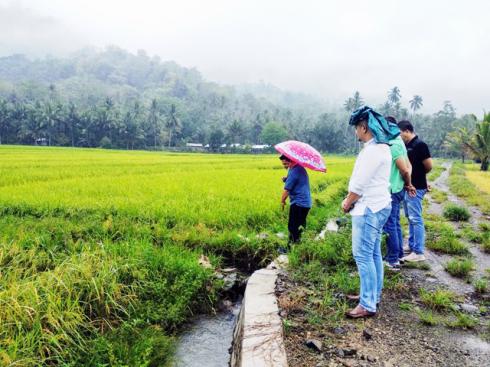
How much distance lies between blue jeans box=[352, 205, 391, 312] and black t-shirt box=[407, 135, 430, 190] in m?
2.01

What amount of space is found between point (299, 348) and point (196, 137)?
7178 cm

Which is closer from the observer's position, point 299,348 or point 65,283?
point 299,348

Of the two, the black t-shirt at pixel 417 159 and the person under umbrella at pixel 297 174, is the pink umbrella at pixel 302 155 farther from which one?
the black t-shirt at pixel 417 159

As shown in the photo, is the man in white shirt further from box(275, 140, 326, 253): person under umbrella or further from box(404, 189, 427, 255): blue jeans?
box(404, 189, 427, 255): blue jeans

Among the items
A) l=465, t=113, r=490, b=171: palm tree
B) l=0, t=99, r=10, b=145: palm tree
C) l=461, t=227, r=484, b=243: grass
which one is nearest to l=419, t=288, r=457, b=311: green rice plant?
l=461, t=227, r=484, b=243: grass

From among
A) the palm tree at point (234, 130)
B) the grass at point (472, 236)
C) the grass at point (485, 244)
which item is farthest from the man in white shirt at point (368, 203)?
the palm tree at point (234, 130)

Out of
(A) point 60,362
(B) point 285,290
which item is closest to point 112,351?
(A) point 60,362

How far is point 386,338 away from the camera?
9.48 feet

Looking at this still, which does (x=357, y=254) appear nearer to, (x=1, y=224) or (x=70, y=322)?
(x=70, y=322)

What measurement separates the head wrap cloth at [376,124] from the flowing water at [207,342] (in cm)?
235

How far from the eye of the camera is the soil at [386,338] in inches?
103

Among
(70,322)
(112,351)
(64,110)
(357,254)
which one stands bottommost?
(112,351)

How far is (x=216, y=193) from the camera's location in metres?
8.97

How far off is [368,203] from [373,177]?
22 cm
